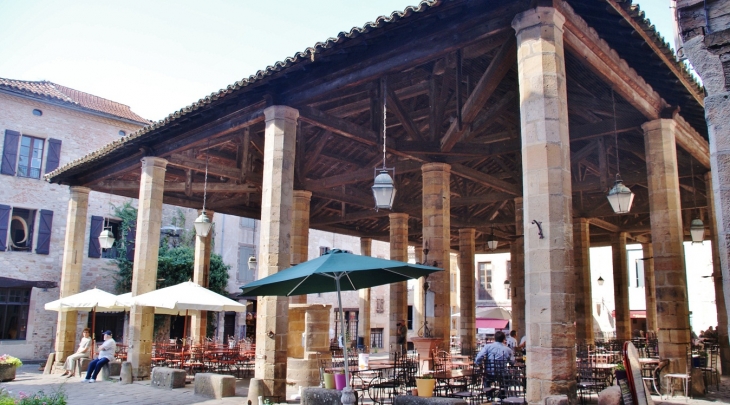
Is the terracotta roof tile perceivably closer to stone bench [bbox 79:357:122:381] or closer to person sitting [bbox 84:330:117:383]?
stone bench [bbox 79:357:122:381]

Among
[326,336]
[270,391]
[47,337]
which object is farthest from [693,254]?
[47,337]

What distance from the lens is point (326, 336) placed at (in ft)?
36.1

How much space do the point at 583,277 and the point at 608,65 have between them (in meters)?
11.5

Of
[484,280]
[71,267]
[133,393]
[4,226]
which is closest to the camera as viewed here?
[133,393]

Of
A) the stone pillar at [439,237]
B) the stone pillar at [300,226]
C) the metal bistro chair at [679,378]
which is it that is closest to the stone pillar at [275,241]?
the stone pillar at [439,237]

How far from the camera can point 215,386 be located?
9.88 metres

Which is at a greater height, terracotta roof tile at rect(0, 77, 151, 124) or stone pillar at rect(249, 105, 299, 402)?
terracotta roof tile at rect(0, 77, 151, 124)

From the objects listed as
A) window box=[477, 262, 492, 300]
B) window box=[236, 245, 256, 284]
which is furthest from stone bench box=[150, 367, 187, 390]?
window box=[477, 262, 492, 300]

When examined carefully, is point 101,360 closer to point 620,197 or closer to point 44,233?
point 44,233

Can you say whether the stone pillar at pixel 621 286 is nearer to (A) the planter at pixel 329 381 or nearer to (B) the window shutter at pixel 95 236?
(A) the planter at pixel 329 381

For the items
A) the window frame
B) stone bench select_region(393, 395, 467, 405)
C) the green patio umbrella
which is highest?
the window frame

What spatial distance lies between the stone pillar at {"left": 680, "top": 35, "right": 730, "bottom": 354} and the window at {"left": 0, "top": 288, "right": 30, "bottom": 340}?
21.3 meters

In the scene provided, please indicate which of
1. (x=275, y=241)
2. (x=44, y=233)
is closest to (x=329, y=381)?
(x=275, y=241)

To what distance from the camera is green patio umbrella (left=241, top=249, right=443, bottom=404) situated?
19.9 ft
